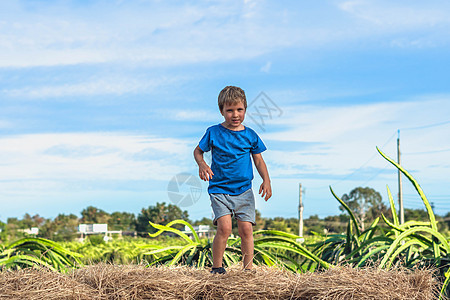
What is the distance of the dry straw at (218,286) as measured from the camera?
2385 mm

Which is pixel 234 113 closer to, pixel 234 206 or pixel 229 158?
pixel 229 158

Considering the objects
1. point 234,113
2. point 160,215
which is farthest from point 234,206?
point 160,215

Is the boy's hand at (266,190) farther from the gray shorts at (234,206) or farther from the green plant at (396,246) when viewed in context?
the green plant at (396,246)

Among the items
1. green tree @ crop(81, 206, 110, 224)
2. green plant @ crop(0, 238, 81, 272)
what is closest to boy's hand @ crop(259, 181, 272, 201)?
green plant @ crop(0, 238, 81, 272)

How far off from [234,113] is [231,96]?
12 centimetres

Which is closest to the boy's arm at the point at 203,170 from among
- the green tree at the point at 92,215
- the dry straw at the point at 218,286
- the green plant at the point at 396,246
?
the dry straw at the point at 218,286

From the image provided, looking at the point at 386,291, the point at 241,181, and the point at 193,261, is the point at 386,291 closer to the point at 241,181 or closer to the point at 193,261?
the point at 241,181

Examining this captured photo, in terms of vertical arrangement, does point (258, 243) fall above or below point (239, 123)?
below

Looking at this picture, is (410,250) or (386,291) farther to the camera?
(410,250)

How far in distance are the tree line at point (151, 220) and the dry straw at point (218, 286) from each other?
230cm

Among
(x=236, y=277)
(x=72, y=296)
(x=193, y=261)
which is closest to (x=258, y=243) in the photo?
(x=193, y=261)

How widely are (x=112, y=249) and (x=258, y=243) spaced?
2.41 m

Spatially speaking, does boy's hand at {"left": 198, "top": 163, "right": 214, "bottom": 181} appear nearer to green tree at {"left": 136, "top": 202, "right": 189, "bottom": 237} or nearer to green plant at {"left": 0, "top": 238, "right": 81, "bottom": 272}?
green plant at {"left": 0, "top": 238, "right": 81, "bottom": 272}

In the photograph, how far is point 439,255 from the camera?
437cm
